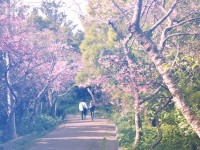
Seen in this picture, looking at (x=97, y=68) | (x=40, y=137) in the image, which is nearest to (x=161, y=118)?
(x=40, y=137)

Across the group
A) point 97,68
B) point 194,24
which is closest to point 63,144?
point 194,24

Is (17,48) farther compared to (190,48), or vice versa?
(17,48)

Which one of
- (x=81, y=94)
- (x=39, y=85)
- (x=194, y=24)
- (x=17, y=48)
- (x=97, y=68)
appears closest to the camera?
(x=194, y=24)

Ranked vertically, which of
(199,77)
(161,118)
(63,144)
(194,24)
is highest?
(194,24)

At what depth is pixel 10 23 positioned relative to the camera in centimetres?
1648

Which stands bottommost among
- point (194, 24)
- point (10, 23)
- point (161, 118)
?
point (161, 118)

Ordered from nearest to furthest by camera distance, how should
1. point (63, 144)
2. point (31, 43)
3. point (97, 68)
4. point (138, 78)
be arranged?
point (138, 78) → point (63, 144) → point (31, 43) → point (97, 68)

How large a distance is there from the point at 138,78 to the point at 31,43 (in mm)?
9291

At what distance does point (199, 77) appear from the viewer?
11.7 metres

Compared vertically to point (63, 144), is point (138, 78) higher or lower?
higher

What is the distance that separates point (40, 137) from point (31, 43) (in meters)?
5.12

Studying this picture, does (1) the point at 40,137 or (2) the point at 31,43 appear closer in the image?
(1) the point at 40,137

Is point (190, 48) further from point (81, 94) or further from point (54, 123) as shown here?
point (81, 94)

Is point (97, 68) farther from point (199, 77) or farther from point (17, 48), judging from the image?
point (199, 77)
